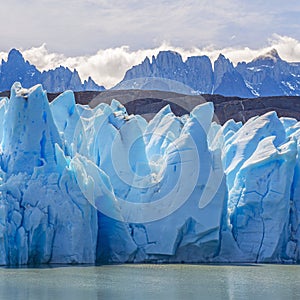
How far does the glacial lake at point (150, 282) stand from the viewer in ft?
46.6

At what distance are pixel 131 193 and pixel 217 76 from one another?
68.2m

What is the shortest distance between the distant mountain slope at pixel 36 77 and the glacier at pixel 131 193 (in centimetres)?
4838

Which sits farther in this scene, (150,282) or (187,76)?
(187,76)

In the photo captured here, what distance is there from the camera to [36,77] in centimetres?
7331

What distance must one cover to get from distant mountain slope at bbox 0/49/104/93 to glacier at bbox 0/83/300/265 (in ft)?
159

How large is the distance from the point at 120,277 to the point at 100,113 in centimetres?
697

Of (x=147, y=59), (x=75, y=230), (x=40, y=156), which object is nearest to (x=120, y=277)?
(x=75, y=230)

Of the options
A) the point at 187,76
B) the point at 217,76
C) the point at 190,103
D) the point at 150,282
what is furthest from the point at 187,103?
the point at 150,282

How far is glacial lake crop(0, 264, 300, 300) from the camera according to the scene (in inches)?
559

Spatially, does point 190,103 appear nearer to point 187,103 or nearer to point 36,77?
point 187,103

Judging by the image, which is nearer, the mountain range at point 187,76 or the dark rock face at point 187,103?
the dark rock face at point 187,103

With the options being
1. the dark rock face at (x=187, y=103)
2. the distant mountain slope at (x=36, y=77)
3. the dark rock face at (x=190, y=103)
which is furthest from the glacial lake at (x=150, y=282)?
the distant mountain slope at (x=36, y=77)

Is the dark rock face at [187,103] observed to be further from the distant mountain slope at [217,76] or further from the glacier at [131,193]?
the glacier at [131,193]

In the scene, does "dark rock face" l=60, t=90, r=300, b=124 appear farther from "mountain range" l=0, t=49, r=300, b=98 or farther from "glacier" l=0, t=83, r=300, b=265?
"glacier" l=0, t=83, r=300, b=265
